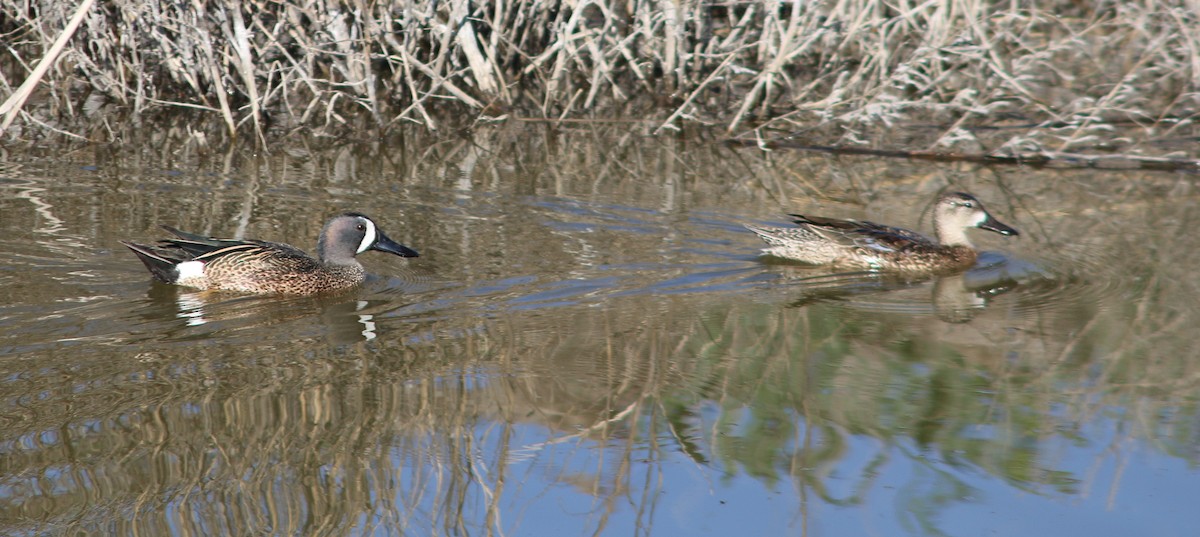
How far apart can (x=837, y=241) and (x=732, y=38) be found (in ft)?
14.0

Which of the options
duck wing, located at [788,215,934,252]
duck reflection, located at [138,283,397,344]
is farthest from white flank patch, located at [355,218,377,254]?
duck wing, located at [788,215,934,252]

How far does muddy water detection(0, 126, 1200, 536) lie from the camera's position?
4.38 m

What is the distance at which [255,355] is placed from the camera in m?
5.66

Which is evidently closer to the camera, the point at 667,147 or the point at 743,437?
the point at 743,437

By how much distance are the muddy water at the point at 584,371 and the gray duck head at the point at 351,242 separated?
0.19 m

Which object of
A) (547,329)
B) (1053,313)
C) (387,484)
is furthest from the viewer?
(1053,313)

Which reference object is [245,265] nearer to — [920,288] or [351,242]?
[351,242]

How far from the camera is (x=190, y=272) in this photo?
685cm

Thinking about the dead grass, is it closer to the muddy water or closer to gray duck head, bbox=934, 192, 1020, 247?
the muddy water

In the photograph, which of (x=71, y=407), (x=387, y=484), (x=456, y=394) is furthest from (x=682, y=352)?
(x=71, y=407)

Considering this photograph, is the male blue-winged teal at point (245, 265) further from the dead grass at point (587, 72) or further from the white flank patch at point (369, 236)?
the dead grass at point (587, 72)

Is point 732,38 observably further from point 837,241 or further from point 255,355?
point 255,355

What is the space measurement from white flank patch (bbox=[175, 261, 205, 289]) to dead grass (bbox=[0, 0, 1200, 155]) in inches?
135

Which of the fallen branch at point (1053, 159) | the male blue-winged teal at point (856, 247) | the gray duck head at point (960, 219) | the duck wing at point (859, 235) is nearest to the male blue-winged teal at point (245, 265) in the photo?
the male blue-winged teal at point (856, 247)
